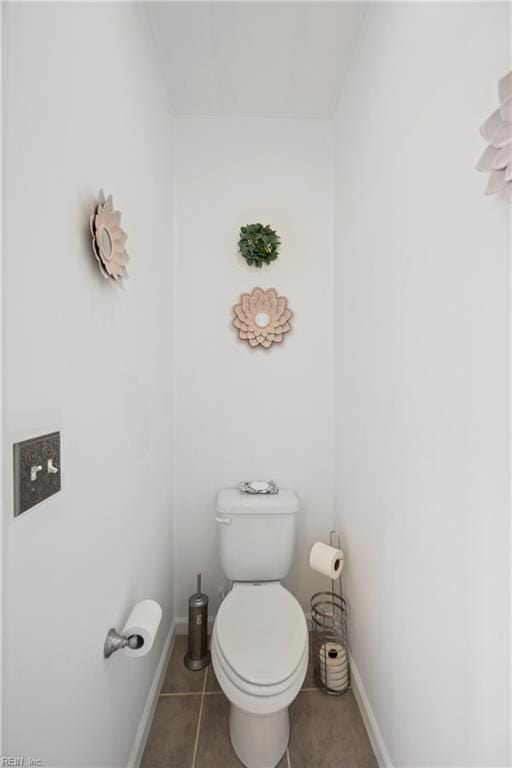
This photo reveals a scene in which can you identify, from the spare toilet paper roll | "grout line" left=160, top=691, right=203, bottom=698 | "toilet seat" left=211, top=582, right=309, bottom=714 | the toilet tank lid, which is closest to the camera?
the spare toilet paper roll

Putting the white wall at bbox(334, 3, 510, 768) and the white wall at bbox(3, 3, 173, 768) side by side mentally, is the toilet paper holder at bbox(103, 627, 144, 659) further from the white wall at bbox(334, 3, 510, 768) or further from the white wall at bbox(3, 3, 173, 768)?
the white wall at bbox(334, 3, 510, 768)

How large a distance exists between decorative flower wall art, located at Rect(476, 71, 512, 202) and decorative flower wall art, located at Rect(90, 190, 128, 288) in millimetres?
802

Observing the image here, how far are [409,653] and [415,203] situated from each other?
125cm

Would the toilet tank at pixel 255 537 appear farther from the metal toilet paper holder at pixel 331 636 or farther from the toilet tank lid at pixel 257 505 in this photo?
the metal toilet paper holder at pixel 331 636

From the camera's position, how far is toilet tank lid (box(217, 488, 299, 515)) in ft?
5.19

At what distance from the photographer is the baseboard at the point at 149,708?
45.7 inches

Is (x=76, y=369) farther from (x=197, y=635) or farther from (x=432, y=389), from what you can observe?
(x=197, y=635)

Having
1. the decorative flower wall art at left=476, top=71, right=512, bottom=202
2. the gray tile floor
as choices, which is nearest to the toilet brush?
the gray tile floor

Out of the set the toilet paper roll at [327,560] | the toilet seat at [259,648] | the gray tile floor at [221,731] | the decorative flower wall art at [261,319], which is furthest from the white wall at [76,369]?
the toilet paper roll at [327,560]

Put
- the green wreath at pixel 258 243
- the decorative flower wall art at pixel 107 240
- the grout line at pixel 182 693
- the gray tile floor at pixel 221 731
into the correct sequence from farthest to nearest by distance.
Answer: the green wreath at pixel 258 243
the grout line at pixel 182 693
the gray tile floor at pixel 221 731
the decorative flower wall art at pixel 107 240

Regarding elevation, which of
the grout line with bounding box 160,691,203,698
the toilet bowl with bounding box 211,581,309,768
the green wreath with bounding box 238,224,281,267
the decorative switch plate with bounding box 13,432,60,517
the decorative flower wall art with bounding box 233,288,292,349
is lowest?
the grout line with bounding box 160,691,203,698

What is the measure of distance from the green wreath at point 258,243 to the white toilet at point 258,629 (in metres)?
1.17

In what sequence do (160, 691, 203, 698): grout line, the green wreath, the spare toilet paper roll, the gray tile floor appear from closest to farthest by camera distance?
the spare toilet paper roll, the gray tile floor, (160, 691, 203, 698): grout line, the green wreath

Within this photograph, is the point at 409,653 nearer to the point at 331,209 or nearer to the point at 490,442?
the point at 490,442
